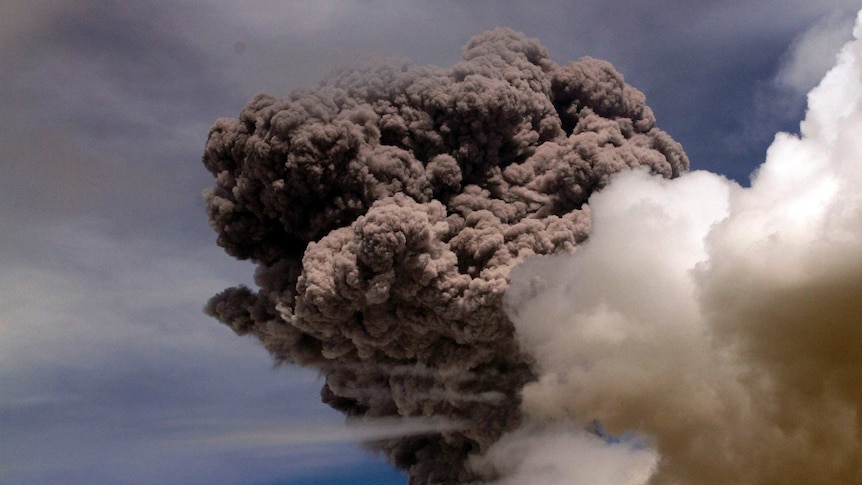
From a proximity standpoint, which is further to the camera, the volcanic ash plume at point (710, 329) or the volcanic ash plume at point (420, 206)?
the volcanic ash plume at point (420, 206)

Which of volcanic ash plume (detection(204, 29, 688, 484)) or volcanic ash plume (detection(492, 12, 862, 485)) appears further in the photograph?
volcanic ash plume (detection(204, 29, 688, 484))

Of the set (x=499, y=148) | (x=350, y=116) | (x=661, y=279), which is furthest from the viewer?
(x=499, y=148)

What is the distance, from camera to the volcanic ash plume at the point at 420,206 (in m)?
23.5

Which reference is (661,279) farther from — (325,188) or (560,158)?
(325,188)

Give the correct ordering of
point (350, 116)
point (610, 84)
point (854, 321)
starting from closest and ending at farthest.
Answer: point (854, 321), point (350, 116), point (610, 84)

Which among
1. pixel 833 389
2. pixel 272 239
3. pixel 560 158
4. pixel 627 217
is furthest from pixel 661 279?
pixel 272 239

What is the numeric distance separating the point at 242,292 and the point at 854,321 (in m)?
18.9

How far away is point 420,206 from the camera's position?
Result: 24.1 m

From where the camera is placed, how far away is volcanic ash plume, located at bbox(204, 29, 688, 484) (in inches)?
923

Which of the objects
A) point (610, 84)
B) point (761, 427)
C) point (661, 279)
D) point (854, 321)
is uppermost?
point (610, 84)

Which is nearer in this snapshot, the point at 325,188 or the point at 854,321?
the point at 854,321

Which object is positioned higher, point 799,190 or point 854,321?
point 799,190

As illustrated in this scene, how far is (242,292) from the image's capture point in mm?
27578

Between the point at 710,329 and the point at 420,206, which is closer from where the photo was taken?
the point at 710,329
